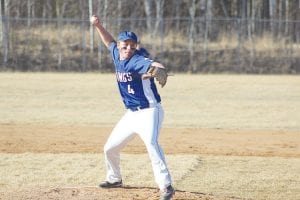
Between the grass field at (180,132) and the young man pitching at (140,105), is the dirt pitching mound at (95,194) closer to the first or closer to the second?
the grass field at (180,132)

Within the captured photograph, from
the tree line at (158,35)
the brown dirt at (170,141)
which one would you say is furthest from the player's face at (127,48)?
the tree line at (158,35)

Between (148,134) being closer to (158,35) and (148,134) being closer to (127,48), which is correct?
(127,48)

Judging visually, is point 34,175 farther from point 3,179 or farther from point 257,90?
point 257,90

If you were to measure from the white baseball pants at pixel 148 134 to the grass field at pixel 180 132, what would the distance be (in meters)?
0.81

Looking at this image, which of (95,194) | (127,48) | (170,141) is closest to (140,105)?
(127,48)

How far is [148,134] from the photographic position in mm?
8633

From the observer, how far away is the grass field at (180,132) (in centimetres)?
1048

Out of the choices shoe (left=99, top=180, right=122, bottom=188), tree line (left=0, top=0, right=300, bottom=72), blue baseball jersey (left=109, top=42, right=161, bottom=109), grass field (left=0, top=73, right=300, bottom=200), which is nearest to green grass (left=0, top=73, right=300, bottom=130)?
grass field (left=0, top=73, right=300, bottom=200)

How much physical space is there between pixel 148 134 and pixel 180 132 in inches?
336

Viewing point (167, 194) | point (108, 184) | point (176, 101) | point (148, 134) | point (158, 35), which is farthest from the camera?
Result: point (158, 35)

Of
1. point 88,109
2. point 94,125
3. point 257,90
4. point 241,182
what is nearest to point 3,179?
point 241,182

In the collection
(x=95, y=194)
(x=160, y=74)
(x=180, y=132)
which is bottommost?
(x=180, y=132)

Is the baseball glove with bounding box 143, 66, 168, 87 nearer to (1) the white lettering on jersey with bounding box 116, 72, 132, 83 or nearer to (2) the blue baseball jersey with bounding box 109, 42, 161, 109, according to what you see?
(2) the blue baseball jersey with bounding box 109, 42, 161, 109

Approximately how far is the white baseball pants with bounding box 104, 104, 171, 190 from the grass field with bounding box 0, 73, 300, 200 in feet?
2.67
